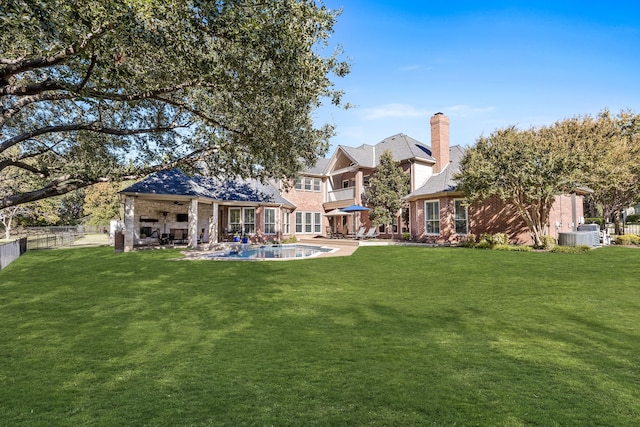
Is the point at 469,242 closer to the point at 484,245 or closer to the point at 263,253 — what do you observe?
the point at 484,245

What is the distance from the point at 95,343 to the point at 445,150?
26120 mm

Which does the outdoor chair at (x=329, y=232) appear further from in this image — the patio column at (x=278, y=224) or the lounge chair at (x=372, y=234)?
the patio column at (x=278, y=224)

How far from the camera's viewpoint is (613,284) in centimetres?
1008

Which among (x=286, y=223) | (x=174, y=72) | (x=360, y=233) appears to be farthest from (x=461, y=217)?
(x=174, y=72)

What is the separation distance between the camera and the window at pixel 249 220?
28.8 metres

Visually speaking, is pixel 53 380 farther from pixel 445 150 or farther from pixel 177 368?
pixel 445 150

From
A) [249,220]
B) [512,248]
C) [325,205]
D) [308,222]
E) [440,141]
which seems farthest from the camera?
[325,205]

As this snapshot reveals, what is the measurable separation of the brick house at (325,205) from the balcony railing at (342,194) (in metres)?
0.10

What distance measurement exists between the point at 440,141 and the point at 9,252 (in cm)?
2655

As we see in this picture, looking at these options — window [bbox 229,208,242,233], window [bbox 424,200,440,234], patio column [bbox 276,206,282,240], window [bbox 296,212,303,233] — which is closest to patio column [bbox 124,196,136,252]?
window [bbox 229,208,242,233]

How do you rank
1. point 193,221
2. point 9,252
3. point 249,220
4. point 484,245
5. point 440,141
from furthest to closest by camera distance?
point 249,220 → point 440,141 → point 193,221 → point 484,245 → point 9,252

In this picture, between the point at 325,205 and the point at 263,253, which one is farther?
the point at 325,205

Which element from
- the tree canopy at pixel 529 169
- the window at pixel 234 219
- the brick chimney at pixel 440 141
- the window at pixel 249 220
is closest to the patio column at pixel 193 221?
the window at pixel 234 219

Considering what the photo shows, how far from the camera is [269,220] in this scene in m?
29.5
